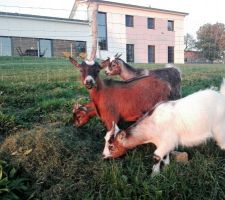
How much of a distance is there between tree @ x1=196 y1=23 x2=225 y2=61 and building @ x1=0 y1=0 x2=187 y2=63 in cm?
620

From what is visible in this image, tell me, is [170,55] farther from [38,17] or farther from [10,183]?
[10,183]

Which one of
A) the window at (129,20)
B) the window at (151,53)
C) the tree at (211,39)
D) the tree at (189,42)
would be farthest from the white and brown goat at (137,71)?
the tree at (189,42)

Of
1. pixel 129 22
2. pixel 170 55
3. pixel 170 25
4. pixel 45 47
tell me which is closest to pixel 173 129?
pixel 45 47

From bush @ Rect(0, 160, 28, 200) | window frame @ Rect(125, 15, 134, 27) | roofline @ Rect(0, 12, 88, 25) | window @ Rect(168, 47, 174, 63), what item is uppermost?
window frame @ Rect(125, 15, 134, 27)

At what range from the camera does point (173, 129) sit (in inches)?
195

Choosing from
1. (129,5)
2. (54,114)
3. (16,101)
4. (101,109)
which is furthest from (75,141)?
(129,5)

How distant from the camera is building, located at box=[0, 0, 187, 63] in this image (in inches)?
1045

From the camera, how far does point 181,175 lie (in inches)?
180

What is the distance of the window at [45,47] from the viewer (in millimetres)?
28203

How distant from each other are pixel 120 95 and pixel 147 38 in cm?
3328

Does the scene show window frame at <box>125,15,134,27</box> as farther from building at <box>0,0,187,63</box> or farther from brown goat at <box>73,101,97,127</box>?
brown goat at <box>73,101,97,127</box>

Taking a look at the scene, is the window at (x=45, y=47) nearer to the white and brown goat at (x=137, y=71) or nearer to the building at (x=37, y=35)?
the building at (x=37, y=35)

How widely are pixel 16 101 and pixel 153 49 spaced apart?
32.5 meters

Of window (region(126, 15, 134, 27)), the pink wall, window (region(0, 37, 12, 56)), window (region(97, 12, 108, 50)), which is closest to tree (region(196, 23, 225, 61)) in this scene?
the pink wall
